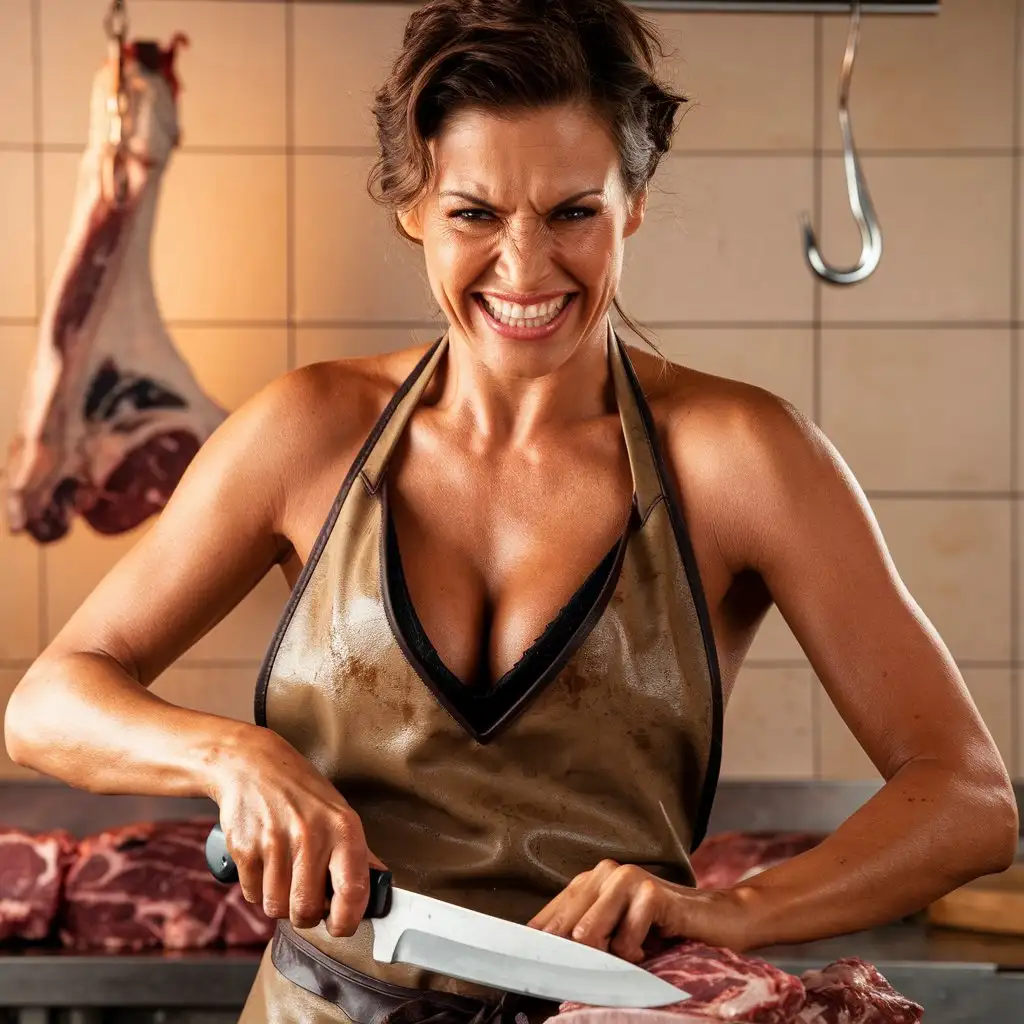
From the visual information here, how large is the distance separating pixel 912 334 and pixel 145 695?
210cm

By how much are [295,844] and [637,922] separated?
29 cm

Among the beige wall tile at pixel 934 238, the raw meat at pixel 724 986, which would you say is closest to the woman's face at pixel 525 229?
the raw meat at pixel 724 986

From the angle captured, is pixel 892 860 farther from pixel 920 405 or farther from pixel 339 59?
pixel 339 59

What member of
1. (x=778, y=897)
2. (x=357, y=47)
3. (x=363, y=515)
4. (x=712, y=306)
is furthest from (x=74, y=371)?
(x=778, y=897)

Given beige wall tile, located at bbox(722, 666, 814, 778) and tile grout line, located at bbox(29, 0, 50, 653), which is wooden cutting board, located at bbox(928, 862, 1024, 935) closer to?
beige wall tile, located at bbox(722, 666, 814, 778)

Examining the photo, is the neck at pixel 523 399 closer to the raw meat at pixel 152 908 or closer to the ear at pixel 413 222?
the ear at pixel 413 222

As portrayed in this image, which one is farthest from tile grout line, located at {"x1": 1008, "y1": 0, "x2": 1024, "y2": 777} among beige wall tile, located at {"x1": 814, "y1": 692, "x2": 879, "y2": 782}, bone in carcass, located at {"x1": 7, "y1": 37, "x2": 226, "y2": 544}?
bone in carcass, located at {"x1": 7, "y1": 37, "x2": 226, "y2": 544}

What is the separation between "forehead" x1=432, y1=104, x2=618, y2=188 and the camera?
4.57ft

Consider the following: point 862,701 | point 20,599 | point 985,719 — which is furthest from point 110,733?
point 985,719

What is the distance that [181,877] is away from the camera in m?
2.43

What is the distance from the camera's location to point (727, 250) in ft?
10.3

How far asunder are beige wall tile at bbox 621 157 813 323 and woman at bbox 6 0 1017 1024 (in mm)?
1559

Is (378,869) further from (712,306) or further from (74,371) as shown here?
(712,306)

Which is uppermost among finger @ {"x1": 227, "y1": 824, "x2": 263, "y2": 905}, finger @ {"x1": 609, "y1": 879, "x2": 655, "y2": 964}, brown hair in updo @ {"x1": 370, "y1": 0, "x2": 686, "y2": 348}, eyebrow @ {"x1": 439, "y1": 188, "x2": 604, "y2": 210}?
brown hair in updo @ {"x1": 370, "y1": 0, "x2": 686, "y2": 348}
